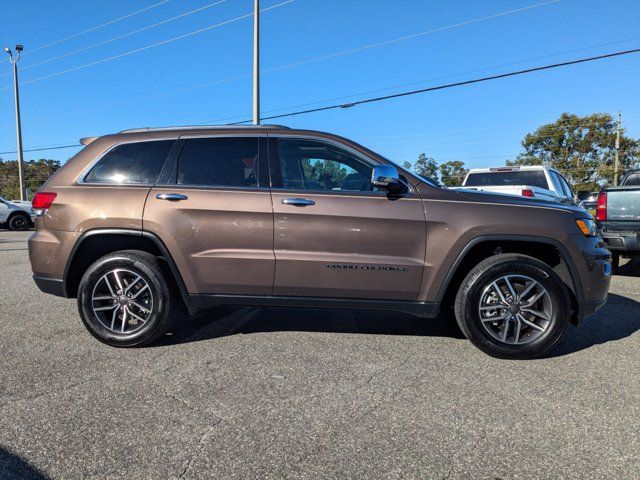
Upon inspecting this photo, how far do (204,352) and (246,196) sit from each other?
4.40ft

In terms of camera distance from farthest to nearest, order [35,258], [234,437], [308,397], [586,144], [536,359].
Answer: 1. [586,144]
2. [35,258]
3. [536,359]
4. [308,397]
5. [234,437]

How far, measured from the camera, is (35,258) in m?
3.92

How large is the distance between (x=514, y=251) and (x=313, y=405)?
2.25 m

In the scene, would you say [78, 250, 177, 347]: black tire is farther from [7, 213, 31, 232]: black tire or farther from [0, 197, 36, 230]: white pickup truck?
[7, 213, 31, 232]: black tire

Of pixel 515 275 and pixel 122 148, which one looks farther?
pixel 122 148

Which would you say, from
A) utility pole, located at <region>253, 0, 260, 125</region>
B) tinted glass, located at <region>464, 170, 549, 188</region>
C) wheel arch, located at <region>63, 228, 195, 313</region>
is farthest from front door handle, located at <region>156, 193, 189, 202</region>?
utility pole, located at <region>253, 0, 260, 125</region>

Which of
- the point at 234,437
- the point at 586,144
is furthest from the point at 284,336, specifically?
the point at 586,144

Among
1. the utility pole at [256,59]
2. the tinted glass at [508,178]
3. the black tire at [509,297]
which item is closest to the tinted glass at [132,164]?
the black tire at [509,297]

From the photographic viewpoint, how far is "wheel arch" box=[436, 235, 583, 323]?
361 cm

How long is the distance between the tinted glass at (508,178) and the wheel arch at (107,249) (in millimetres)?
7561

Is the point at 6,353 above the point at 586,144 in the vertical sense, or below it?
below

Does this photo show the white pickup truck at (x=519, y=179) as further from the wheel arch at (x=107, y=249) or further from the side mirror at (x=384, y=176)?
the wheel arch at (x=107, y=249)

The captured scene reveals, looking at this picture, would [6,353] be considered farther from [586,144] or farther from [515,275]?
[586,144]

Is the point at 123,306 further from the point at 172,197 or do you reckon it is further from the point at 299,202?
the point at 299,202
